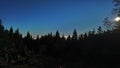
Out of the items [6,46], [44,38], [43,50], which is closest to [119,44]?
[6,46]

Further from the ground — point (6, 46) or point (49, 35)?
point (49, 35)

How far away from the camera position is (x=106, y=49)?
53.9 m

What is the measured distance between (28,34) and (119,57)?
119 m

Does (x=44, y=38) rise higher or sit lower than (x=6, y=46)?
higher

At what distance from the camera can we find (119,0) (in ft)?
136

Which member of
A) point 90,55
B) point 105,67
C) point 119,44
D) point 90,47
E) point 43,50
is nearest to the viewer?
point 105,67

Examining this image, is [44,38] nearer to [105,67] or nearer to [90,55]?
[90,55]

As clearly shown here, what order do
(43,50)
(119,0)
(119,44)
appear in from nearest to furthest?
1. (119,0)
2. (119,44)
3. (43,50)

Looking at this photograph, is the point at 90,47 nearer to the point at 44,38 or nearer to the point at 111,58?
the point at 111,58

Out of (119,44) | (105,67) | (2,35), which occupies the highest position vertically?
(2,35)

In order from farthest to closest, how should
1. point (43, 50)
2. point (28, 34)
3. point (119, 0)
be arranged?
point (28, 34), point (43, 50), point (119, 0)

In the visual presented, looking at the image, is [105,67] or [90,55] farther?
[90,55]

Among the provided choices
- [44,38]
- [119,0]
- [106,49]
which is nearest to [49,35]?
[44,38]

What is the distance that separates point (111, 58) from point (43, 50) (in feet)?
203
